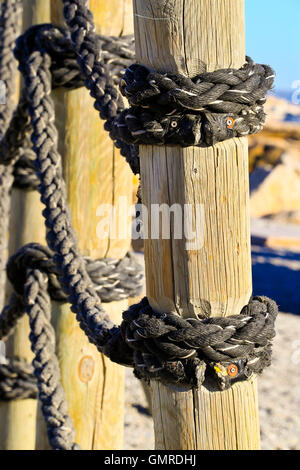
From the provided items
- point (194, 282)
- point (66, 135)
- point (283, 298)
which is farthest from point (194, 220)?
point (283, 298)

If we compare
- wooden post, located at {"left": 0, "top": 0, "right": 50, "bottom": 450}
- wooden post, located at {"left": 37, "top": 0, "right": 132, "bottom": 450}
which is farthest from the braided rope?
wooden post, located at {"left": 37, "top": 0, "right": 132, "bottom": 450}

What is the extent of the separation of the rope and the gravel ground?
1703 mm

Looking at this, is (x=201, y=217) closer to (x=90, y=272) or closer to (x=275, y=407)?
(x=90, y=272)

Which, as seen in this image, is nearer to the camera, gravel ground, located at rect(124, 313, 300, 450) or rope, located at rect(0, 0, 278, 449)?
rope, located at rect(0, 0, 278, 449)

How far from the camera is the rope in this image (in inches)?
47.1

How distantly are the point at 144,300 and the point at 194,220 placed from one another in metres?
0.23

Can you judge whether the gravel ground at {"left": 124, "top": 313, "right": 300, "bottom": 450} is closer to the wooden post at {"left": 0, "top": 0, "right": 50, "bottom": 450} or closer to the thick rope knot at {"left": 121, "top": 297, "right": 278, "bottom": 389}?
the wooden post at {"left": 0, "top": 0, "right": 50, "bottom": 450}

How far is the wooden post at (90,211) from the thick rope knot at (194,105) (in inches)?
27.9

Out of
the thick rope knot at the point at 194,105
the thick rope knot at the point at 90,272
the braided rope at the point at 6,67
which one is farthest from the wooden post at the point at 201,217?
the braided rope at the point at 6,67

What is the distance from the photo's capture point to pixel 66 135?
1957 mm

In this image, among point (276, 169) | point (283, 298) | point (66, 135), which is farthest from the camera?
point (276, 169)
